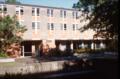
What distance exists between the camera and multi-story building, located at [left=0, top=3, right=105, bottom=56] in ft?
162

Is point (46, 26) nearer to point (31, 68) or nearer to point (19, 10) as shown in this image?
point (19, 10)

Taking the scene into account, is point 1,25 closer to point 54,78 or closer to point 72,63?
point 72,63

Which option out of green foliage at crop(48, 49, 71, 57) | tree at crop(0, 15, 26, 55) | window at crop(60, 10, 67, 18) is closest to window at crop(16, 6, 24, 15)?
tree at crop(0, 15, 26, 55)

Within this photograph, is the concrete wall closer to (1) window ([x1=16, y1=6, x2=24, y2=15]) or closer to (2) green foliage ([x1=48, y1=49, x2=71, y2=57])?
(1) window ([x1=16, y1=6, x2=24, y2=15])

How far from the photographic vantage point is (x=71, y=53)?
54.1 m

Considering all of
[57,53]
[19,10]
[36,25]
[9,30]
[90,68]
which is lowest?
[57,53]

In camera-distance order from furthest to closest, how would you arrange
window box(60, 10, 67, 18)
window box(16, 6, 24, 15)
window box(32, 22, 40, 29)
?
window box(60, 10, 67, 18)
window box(32, 22, 40, 29)
window box(16, 6, 24, 15)

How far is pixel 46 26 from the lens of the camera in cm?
5266

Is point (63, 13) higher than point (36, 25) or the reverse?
higher

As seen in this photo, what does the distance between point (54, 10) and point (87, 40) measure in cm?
1159

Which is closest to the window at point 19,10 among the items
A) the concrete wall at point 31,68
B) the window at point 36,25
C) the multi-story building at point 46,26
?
the multi-story building at point 46,26

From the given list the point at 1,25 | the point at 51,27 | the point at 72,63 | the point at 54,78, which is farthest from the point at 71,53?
the point at 54,78

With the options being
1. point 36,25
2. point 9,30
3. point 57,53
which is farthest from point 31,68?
point 57,53

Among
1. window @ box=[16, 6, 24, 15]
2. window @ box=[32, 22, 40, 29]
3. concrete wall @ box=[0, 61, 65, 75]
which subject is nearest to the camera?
concrete wall @ box=[0, 61, 65, 75]
